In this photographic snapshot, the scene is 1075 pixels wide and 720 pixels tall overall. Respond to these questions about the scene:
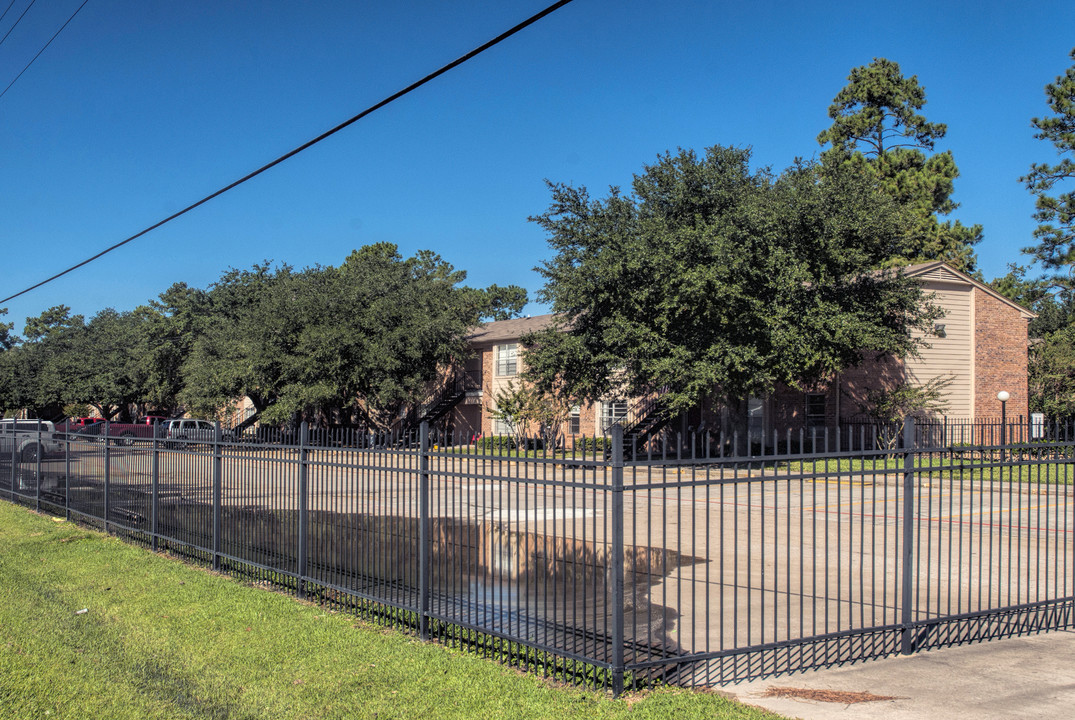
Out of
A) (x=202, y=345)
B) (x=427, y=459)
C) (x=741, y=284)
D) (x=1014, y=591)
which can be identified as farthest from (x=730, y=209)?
(x=202, y=345)

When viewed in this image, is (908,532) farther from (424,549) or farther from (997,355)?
(997,355)

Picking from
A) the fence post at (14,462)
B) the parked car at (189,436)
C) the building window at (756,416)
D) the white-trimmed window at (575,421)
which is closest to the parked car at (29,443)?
the fence post at (14,462)

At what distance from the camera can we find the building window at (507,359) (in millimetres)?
42344

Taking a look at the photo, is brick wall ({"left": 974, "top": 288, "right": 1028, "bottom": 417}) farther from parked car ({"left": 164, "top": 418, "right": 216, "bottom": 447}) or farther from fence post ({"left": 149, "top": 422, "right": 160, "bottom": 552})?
fence post ({"left": 149, "top": 422, "right": 160, "bottom": 552})

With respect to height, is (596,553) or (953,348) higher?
(953,348)

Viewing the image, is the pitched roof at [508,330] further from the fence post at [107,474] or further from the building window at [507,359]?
the fence post at [107,474]

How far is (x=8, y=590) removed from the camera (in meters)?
9.14

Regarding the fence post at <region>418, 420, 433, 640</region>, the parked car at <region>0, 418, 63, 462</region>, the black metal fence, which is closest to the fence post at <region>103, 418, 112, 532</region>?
the black metal fence

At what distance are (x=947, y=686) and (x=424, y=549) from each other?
4137 millimetres

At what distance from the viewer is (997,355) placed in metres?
35.2

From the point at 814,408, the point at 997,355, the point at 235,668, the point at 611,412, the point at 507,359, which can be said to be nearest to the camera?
the point at 235,668

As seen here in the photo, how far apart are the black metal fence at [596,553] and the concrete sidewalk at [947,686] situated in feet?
0.74

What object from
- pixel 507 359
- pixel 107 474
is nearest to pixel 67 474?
pixel 107 474

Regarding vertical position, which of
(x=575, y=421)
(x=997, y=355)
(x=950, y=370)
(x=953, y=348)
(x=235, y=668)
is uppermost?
(x=953, y=348)
